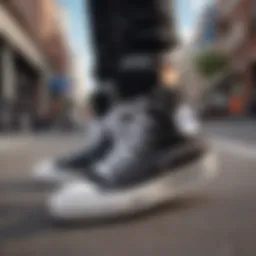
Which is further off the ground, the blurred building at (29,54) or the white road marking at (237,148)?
Result: the blurred building at (29,54)

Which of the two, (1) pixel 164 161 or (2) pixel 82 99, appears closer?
(2) pixel 82 99

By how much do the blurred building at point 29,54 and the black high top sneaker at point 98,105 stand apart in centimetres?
3

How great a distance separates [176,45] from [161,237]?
5.3 inches

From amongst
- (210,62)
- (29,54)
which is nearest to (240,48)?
(210,62)

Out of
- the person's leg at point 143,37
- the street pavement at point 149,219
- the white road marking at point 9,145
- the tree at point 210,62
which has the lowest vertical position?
the street pavement at point 149,219

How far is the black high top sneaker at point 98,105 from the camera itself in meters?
0.39

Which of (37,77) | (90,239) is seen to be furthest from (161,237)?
(37,77)

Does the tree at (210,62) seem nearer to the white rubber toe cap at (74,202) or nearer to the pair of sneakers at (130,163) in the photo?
the pair of sneakers at (130,163)

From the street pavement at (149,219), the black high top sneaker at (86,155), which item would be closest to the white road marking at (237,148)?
the street pavement at (149,219)

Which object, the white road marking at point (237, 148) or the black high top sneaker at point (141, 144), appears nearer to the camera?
the black high top sneaker at point (141, 144)

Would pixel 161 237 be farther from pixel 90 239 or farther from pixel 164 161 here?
pixel 164 161

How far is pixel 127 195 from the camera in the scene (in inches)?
20.3

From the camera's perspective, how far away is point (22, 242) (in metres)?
0.39

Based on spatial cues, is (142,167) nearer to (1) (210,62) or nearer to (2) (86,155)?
(2) (86,155)
